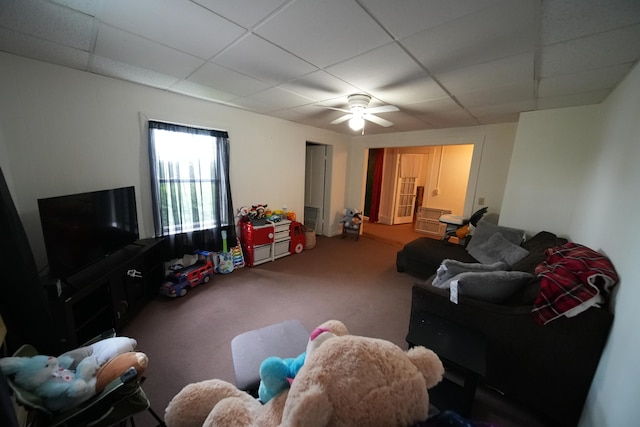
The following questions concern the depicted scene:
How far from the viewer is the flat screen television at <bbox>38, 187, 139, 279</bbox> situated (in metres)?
1.53

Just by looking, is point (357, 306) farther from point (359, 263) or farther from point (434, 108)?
point (434, 108)

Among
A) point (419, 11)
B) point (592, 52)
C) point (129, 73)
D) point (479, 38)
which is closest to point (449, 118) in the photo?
point (592, 52)

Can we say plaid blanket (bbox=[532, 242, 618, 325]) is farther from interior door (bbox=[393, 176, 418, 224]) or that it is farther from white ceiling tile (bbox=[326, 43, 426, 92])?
interior door (bbox=[393, 176, 418, 224])

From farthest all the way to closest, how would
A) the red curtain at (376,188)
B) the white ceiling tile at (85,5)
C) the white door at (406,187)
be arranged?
the red curtain at (376,188) < the white door at (406,187) < the white ceiling tile at (85,5)

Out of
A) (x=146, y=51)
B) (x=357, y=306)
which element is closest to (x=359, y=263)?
(x=357, y=306)

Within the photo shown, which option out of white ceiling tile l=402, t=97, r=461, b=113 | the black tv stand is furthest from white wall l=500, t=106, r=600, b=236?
the black tv stand

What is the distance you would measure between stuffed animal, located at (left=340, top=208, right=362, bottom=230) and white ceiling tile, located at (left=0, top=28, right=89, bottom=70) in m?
4.35

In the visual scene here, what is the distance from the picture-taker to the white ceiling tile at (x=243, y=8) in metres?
1.10

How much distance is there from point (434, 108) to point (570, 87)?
44.8 inches

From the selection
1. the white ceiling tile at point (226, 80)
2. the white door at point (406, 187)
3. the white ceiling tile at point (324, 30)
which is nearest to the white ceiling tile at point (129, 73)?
the white ceiling tile at point (226, 80)

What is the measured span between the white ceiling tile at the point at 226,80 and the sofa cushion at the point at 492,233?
3269 mm

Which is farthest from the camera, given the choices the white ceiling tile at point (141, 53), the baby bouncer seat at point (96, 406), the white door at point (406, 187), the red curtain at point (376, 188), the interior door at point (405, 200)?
the red curtain at point (376, 188)

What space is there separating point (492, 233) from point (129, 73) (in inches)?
176

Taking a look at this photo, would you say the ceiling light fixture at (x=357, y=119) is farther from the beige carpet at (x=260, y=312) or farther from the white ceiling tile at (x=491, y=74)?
the beige carpet at (x=260, y=312)
